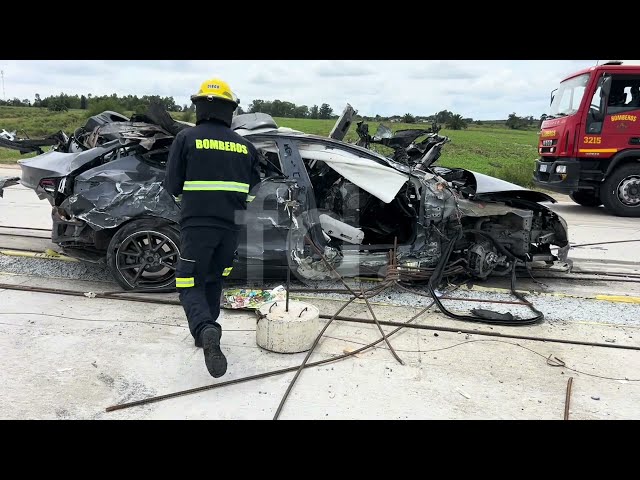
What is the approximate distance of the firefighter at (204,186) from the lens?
3.11 m

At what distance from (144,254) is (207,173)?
1697 mm

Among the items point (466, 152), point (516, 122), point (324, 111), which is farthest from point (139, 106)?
point (516, 122)

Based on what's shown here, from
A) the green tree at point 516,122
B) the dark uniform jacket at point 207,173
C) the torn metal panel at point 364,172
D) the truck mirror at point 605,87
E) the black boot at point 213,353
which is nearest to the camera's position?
the black boot at point 213,353

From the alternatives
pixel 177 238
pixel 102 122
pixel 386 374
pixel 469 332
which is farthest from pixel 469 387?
pixel 102 122

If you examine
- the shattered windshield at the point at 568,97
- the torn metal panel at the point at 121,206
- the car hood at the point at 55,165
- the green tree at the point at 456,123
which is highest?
the green tree at the point at 456,123

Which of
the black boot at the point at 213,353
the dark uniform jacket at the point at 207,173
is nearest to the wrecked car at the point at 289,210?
the dark uniform jacket at the point at 207,173

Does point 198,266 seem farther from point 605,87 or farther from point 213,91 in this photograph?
point 605,87

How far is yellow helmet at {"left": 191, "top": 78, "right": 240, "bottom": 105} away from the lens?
3.13 metres

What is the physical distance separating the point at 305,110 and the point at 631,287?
39774 millimetres

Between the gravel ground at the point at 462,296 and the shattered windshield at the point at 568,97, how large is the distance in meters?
6.62

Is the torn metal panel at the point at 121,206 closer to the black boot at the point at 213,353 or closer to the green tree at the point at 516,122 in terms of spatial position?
the black boot at the point at 213,353

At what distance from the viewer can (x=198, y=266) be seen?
3.17 m

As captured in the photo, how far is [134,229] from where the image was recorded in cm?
436

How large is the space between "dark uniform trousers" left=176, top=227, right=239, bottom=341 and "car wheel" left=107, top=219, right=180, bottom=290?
1.21 metres
